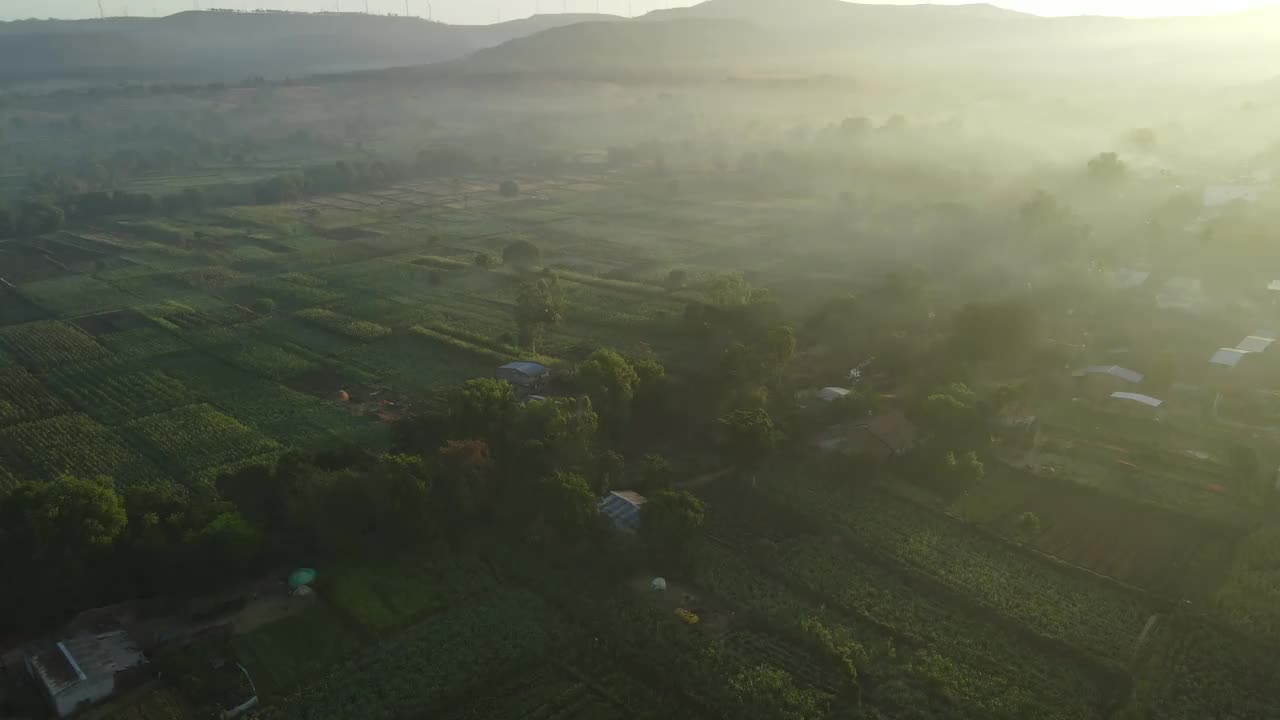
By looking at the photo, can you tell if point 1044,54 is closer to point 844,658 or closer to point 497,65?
point 497,65

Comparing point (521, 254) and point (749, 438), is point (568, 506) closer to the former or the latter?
point (749, 438)

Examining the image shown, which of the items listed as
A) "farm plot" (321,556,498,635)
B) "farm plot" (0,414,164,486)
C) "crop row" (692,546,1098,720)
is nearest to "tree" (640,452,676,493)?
"crop row" (692,546,1098,720)

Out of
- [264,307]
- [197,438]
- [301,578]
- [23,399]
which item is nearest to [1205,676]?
[301,578]

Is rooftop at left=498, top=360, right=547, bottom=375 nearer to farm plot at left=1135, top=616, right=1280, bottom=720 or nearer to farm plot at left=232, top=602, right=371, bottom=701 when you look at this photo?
farm plot at left=232, top=602, right=371, bottom=701

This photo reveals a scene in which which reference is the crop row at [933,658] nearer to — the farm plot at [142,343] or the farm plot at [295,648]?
the farm plot at [295,648]

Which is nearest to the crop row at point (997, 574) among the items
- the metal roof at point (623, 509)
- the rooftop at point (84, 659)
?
the metal roof at point (623, 509)

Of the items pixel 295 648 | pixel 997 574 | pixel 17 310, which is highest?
pixel 17 310
